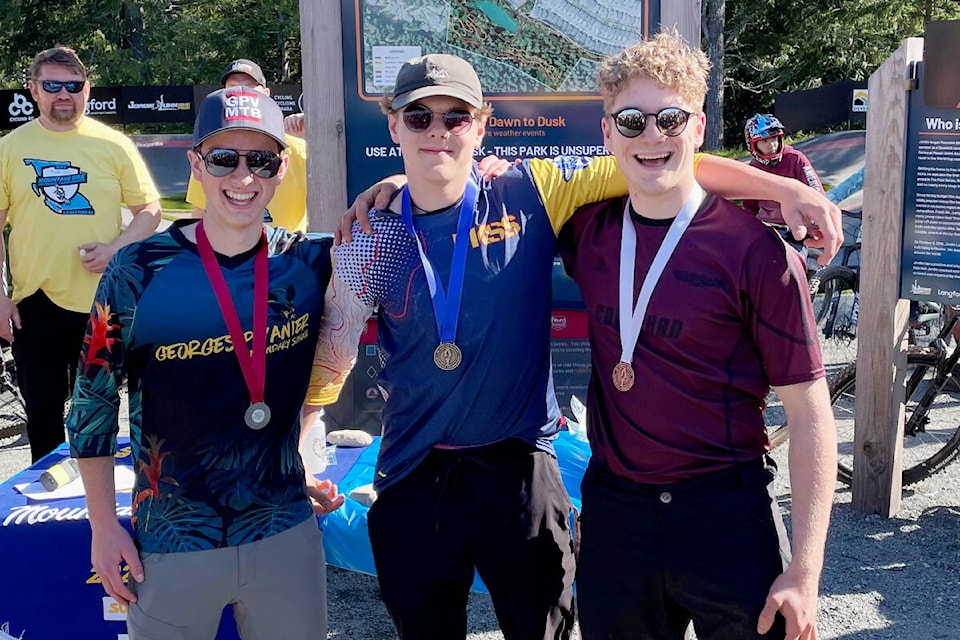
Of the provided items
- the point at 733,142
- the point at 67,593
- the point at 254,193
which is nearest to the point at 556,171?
the point at 254,193

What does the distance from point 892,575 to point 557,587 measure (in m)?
2.76

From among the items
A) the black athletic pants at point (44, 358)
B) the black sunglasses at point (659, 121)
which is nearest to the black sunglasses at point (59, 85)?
the black athletic pants at point (44, 358)

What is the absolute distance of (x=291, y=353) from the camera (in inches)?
103

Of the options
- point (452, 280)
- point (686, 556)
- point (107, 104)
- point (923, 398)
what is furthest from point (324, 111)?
point (107, 104)

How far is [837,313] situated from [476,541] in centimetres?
699

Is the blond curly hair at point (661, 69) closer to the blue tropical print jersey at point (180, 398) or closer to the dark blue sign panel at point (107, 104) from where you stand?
the blue tropical print jersey at point (180, 398)

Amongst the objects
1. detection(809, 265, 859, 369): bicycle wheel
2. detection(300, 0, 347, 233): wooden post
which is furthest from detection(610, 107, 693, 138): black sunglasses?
detection(809, 265, 859, 369): bicycle wheel

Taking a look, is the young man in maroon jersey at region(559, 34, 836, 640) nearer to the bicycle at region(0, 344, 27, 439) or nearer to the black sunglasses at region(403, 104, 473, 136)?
the black sunglasses at region(403, 104, 473, 136)

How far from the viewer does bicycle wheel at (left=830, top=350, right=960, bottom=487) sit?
218 inches

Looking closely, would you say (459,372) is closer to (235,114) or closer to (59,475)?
(235,114)

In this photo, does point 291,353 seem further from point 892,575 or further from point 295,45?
point 295,45

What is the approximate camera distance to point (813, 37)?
2720cm

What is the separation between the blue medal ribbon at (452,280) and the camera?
8.46ft

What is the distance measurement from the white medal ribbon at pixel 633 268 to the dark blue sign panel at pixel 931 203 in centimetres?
317
